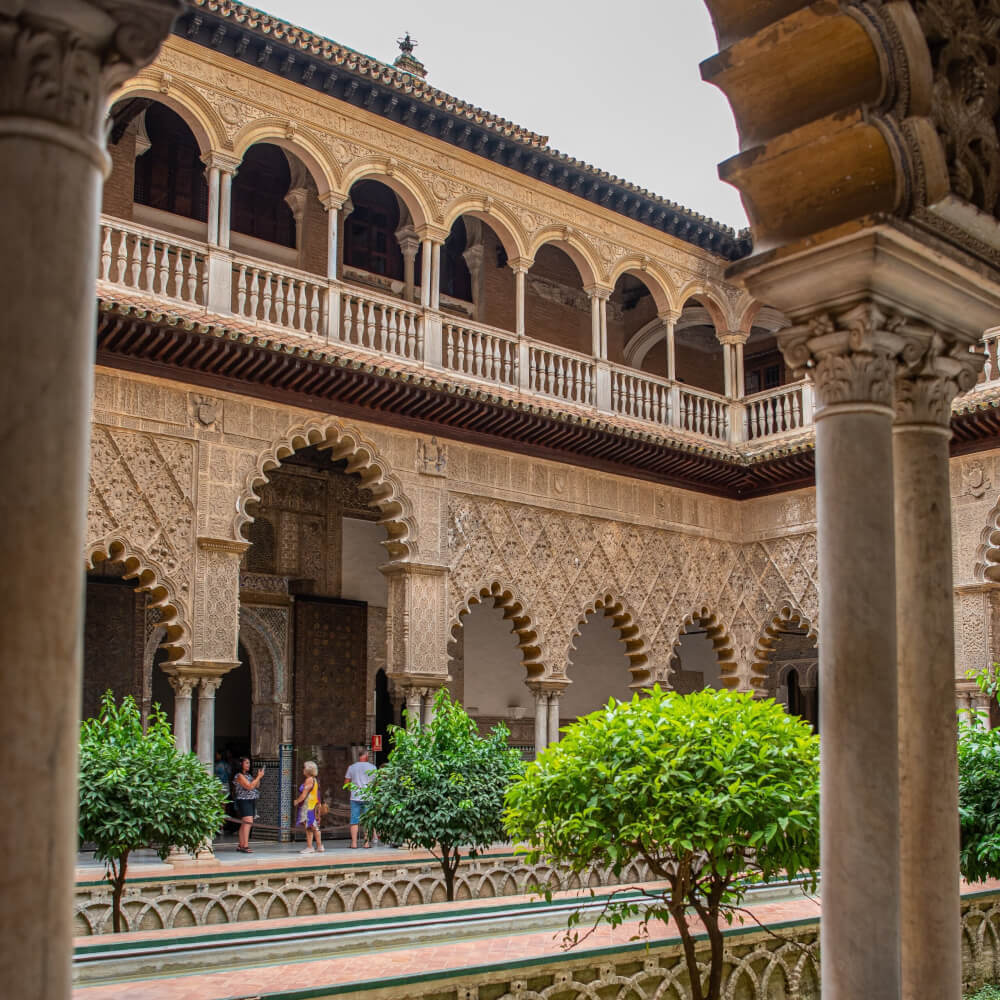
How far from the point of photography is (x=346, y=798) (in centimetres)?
1650

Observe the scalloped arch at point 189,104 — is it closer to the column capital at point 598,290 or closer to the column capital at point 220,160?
the column capital at point 220,160

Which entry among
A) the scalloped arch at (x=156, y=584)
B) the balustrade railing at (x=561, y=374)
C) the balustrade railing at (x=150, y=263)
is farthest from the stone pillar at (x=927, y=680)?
the balustrade railing at (x=561, y=374)

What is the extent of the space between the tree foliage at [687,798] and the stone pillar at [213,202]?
26.1 ft

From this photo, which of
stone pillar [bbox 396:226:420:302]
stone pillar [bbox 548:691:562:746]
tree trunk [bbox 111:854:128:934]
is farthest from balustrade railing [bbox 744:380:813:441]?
tree trunk [bbox 111:854:128:934]

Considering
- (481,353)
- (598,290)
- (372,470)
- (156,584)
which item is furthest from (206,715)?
(598,290)

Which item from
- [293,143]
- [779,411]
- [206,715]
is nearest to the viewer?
[206,715]

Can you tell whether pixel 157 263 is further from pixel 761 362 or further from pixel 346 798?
pixel 761 362

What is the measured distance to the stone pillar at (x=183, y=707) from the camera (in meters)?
12.1

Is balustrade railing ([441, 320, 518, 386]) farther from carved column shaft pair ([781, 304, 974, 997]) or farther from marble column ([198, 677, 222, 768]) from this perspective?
carved column shaft pair ([781, 304, 974, 997])

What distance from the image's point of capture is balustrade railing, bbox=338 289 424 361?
13.5 meters

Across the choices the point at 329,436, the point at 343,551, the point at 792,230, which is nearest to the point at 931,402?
the point at 792,230

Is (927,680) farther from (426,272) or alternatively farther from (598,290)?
(598,290)

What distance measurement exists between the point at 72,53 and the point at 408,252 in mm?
13981

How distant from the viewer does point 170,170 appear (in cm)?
1528
